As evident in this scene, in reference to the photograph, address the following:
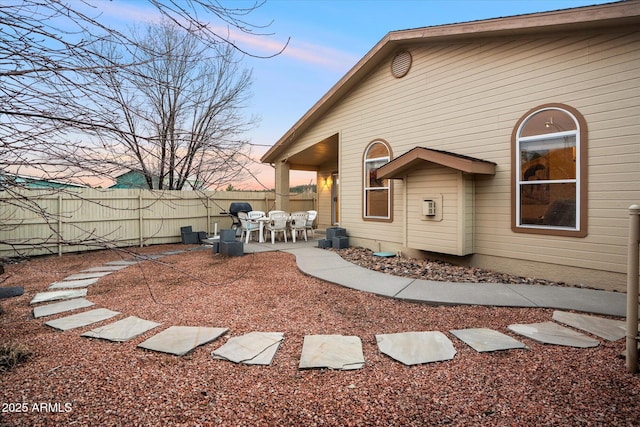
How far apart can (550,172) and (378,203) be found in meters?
3.64

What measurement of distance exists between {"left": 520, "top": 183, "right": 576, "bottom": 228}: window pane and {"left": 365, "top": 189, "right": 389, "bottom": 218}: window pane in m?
2.97

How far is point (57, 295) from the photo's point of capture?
4.61 metres

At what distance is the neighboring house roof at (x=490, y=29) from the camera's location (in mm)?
4254

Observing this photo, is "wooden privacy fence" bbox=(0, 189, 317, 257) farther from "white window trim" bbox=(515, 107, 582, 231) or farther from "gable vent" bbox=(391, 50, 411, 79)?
"white window trim" bbox=(515, 107, 582, 231)

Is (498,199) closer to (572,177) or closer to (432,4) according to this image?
(572,177)

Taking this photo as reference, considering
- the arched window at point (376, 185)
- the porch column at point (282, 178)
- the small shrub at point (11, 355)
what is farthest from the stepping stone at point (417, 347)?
the porch column at point (282, 178)

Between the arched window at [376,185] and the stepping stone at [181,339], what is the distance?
5.28 meters

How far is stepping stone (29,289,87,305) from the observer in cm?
444

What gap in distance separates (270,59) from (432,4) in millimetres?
7630

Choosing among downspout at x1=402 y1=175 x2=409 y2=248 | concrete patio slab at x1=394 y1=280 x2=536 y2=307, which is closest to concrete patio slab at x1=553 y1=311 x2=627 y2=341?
concrete patio slab at x1=394 y1=280 x2=536 y2=307

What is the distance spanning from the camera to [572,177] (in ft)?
15.8

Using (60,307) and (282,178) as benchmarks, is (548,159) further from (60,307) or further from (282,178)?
(282,178)

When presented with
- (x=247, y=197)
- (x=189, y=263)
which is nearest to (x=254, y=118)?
(x=247, y=197)

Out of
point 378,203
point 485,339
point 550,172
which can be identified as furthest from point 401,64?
point 485,339
